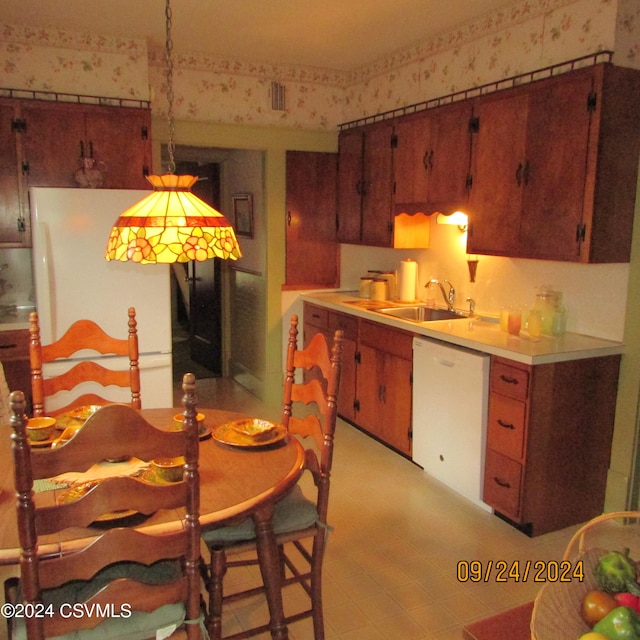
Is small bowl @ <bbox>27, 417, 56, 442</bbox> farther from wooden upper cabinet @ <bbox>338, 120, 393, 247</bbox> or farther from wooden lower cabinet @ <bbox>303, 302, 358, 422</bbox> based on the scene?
wooden upper cabinet @ <bbox>338, 120, 393, 247</bbox>

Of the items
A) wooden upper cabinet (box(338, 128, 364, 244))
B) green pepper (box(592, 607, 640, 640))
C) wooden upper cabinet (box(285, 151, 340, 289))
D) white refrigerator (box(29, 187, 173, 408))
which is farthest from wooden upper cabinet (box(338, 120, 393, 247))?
green pepper (box(592, 607, 640, 640))

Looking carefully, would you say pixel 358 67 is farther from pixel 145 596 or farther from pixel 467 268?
pixel 145 596

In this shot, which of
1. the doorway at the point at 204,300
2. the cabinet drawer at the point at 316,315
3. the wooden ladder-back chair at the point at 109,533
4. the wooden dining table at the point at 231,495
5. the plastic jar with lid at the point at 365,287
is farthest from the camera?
the doorway at the point at 204,300

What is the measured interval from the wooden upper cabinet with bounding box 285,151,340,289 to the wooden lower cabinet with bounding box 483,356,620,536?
2.27m

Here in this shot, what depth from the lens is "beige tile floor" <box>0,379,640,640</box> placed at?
7.48 ft

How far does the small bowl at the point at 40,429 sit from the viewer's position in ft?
6.52

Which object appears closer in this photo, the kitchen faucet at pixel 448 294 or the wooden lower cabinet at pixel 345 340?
the kitchen faucet at pixel 448 294

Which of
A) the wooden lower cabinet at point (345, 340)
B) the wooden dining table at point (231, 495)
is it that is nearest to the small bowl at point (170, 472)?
the wooden dining table at point (231, 495)

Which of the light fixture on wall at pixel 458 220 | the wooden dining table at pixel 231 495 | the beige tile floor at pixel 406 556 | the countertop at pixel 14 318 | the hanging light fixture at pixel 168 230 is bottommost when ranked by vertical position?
the beige tile floor at pixel 406 556

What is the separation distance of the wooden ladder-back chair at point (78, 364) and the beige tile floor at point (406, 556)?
35.5 inches

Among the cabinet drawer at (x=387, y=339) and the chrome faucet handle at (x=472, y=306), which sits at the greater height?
the chrome faucet handle at (x=472, y=306)

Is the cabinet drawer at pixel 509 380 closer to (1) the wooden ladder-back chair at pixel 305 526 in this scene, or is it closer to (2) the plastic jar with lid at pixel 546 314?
(2) the plastic jar with lid at pixel 546 314

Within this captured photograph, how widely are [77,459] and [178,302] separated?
6.44 metres

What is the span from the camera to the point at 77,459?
4.25 ft
